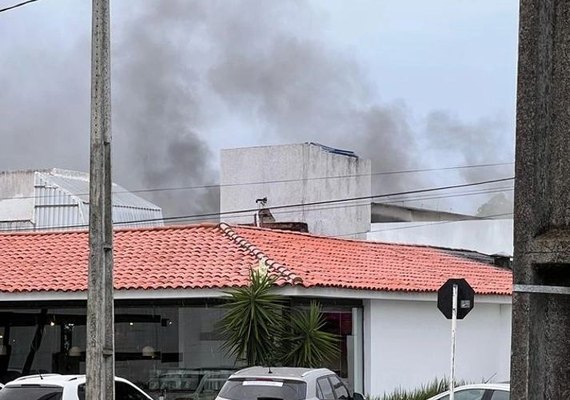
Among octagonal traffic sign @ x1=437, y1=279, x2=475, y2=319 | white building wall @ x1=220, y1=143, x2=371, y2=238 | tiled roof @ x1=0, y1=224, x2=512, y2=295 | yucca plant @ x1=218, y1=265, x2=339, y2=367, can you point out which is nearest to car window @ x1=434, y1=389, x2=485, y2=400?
octagonal traffic sign @ x1=437, y1=279, x2=475, y2=319

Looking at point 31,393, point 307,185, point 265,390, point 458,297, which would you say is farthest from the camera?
point 307,185

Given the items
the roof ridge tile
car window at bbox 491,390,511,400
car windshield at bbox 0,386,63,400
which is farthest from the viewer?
the roof ridge tile

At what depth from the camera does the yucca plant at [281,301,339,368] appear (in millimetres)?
18016

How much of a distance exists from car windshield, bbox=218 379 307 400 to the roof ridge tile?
5341 mm

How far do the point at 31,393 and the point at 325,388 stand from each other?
3840 millimetres

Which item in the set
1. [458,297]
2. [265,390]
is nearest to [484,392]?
[458,297]

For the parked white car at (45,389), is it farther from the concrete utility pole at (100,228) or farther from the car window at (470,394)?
the car window at (470,394)

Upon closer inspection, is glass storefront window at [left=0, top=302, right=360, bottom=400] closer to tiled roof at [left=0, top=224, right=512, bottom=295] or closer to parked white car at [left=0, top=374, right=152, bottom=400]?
tiled roof at [left=0, top=224, right=512, bottom=295]

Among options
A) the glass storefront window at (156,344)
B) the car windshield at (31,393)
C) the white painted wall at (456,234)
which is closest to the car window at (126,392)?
the car windshield at (31,393)

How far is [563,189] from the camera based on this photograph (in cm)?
384

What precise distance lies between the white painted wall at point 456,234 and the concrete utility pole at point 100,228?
2970 cm

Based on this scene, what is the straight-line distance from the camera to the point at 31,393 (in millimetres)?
13195

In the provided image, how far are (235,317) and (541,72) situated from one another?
1429 centimetres

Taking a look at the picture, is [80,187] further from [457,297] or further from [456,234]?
[457,297]
